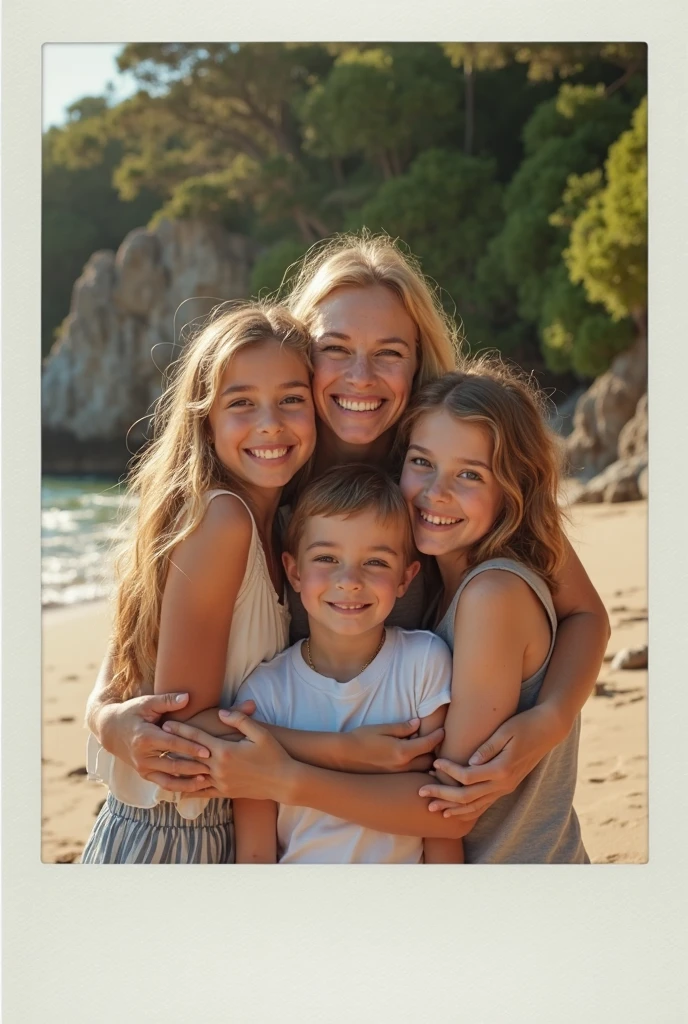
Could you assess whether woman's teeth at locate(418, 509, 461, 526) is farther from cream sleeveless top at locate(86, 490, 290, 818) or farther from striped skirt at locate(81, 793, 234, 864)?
striped skirt at locate(81, 793, 234, 864)

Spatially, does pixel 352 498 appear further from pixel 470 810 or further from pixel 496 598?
pixel 470 810

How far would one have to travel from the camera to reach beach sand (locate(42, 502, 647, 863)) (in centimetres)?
343

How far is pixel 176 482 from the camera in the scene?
73.6 inches

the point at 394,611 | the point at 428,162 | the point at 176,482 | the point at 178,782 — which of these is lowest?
the point at 178,782

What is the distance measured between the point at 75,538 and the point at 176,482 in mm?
8076

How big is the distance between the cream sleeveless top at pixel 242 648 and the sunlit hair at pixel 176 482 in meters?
0.05

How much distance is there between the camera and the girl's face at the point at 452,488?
1852 mm

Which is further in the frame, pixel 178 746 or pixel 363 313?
pixel 363 313

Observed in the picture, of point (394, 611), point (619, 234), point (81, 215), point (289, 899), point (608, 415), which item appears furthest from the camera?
point (81, 215)

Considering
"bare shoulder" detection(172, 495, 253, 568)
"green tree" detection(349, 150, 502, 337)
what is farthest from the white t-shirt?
"green tree" detection(349, 150, 502, 337)

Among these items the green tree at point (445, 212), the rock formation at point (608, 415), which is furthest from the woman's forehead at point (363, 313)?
the green tree at point (445, 212)

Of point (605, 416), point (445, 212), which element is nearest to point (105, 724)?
point (605, 416)

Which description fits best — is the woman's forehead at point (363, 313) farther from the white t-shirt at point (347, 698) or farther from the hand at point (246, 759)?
the hand at point (246, 759)

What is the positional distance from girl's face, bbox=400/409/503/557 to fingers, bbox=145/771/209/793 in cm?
49
